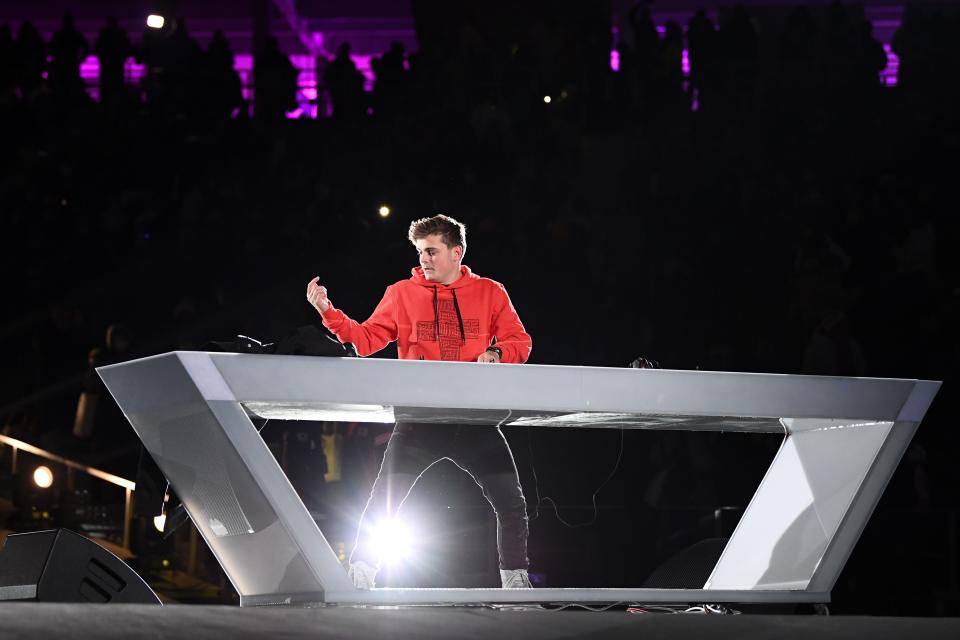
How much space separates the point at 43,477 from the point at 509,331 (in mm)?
3668

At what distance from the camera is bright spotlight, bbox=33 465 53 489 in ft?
19.1

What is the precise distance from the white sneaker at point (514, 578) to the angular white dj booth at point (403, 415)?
0.54m

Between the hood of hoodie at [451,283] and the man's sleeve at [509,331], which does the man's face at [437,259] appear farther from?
the man's sleeve at [509,331]

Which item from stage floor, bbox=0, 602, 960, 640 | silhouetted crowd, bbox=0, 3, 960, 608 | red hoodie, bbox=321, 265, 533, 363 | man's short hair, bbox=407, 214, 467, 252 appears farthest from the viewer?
silhouetted crowd, bbox=0, 3, 960, 608

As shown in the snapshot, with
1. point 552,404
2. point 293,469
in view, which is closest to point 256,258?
point 293,469

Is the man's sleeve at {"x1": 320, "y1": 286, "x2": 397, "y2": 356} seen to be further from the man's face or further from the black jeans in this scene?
the black jeans

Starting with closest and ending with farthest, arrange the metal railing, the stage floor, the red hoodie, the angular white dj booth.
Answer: the stage floor, the angular white dj booth, the red hoodie, the metal railing

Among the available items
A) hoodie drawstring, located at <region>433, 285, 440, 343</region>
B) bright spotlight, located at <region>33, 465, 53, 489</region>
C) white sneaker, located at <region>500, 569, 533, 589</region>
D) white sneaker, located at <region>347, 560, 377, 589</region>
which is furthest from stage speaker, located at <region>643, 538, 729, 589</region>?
bright spotlight, located at <region>33, 465, 53, 489</region>

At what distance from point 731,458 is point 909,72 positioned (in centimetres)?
594

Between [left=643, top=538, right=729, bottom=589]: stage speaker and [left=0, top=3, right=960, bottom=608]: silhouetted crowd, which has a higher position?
[left=0, top=3, right=960, bottom=608]: silhouetted crowd

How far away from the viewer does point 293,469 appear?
2.92 metres

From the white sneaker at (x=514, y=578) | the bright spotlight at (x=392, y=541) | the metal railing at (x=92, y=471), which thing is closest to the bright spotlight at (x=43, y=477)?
the metal railing at (x=92, y=471)

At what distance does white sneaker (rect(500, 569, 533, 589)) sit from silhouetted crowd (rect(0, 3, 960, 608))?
4182mm

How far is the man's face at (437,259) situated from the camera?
10.6ft
